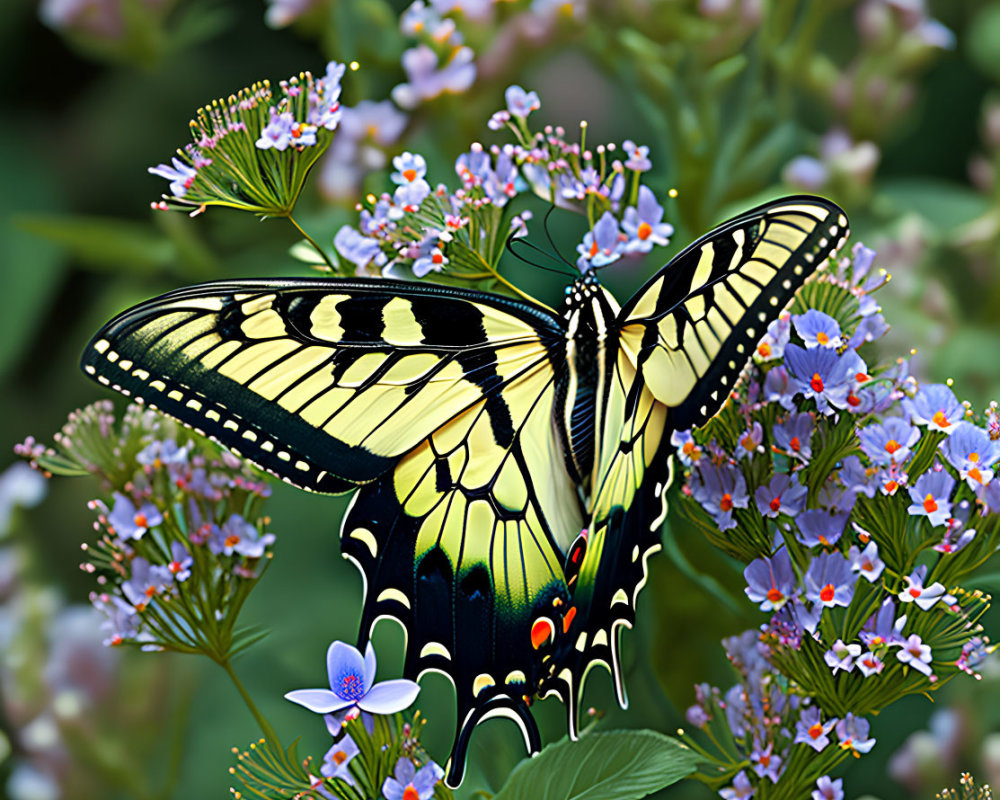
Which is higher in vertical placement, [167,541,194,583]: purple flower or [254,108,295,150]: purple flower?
[254,108,295,150]: purple flower

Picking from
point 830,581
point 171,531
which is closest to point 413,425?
point 171,531

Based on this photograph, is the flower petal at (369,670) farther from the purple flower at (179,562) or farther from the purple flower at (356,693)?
the purple flower at (179,562)

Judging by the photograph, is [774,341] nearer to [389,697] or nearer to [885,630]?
[885,630]

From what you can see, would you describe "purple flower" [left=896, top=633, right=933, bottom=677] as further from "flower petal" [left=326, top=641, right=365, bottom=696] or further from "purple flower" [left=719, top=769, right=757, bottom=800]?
"flower petal" [left=326, top=641, right=365, bottom=696]

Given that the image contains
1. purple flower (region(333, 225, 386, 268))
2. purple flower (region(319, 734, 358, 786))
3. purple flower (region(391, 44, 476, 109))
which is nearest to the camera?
purple flower (region(319, 734, 358, 786))

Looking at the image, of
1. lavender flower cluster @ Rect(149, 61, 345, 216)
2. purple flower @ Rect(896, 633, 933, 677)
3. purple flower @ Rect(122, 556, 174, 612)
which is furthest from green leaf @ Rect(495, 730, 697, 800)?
lavender flower cluster @ Rect(149, 61, 345, 216)

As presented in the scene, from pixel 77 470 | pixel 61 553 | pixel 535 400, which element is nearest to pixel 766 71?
pixel 535 400

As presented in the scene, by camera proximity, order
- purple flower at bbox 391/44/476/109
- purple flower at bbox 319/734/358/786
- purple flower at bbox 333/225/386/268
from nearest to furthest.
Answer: purple flower at bbox 319/734/358/786 → purple flower at bbox 333/225/386/268 → purple flower at bbox 391/44/476/109

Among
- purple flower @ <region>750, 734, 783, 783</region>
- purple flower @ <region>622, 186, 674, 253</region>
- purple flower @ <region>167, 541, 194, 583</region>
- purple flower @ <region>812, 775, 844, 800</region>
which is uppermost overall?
purple flower @ <region>622, 186, 674, 253</region>
